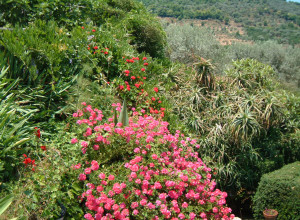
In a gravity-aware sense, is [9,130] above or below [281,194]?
above

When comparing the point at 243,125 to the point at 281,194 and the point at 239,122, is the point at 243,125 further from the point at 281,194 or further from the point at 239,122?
the point at 281,194

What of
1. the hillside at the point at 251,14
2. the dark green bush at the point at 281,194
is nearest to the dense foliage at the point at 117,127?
the dark green bush at the point at 281,194

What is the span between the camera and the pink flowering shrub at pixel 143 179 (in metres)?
3.16

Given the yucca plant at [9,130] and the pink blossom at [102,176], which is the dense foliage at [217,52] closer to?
the yucca plant at [9,130]

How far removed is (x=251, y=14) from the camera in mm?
44875

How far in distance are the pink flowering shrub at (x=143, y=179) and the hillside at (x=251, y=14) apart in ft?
97.2

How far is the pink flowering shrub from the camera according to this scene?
3.16 m

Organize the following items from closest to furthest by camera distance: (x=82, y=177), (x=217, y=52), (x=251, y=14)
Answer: (x=82, y=177)
(x=217, y=52)
(x=251, y=14)

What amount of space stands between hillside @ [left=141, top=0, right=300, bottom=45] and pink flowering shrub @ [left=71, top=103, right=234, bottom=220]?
29626 millimetres

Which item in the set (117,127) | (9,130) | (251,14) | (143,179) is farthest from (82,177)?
(251,14)

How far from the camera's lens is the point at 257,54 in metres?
18.0

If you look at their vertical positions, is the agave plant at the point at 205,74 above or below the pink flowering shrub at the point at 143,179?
above

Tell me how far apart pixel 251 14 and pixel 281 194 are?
4505 cm

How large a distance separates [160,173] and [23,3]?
468cm
